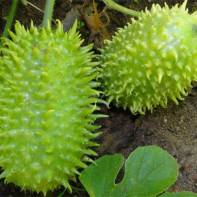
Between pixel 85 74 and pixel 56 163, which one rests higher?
pixel 85 74

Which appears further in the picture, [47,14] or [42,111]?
[47,14]

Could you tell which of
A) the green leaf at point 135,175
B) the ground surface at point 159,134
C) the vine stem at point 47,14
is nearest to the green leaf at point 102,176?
the green leaf at point 135,175

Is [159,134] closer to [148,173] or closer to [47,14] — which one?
[148,173]

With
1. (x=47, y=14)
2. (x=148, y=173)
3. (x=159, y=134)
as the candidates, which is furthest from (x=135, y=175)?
(x=47, y=14)

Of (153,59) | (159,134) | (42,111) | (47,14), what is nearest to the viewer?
(42,111)

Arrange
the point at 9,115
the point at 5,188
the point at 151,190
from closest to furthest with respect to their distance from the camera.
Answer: the point at 9,115 < the point at 151,190 < the point at 5,188

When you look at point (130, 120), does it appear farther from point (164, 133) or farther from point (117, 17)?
point (117, 17)

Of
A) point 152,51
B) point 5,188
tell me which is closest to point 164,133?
point 152,51
